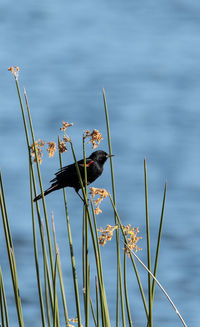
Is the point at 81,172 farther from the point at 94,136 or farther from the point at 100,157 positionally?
the point at 94,136

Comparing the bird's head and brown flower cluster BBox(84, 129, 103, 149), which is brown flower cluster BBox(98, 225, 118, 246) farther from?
the bird's head

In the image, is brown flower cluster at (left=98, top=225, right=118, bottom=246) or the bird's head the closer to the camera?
brown flower cluster at (left=98, top=225, right=118, bottom=246)

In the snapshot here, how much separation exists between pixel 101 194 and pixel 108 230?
0.37 feet

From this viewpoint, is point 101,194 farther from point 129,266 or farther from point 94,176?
point 129,266

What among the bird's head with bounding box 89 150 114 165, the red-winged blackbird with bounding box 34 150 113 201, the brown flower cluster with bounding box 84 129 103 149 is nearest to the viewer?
the brown flower cluster with bounding box 84 129 103 149

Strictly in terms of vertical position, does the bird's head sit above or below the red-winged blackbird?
above

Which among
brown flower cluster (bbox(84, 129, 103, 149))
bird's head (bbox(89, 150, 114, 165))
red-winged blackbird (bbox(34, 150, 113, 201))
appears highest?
bird's head (bbox(89, 150, 114, 165))

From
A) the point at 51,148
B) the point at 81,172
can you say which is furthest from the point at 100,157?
the point at 51,148

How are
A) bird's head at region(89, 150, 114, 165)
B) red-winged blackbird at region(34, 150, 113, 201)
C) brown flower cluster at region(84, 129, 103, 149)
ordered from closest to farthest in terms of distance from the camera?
1. brown flower cluster at region(84, 129, 103, 149)
2. red-winged blackbird at region(34, 150, 113, 201)
3. bird's head at region(89, 150, 114, 165)

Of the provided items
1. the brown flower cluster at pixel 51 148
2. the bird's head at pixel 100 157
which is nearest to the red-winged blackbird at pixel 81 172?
the bird's head at pixel 100 157

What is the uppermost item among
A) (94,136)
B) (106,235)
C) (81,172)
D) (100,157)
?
(100,157)

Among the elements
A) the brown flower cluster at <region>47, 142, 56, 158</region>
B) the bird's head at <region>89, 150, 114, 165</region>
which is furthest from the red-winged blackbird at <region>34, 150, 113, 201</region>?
the brown flower cluster at <region>47, 142, 56, 158</region>

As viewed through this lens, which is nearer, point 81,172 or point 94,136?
point 94,136

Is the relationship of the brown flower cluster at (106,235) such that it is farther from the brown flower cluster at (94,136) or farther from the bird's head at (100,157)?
the bird's head at (100,157)
